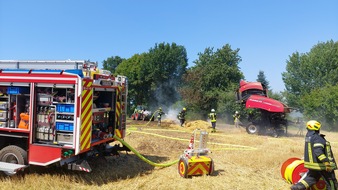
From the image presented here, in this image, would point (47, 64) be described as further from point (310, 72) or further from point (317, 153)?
point (310, 72)

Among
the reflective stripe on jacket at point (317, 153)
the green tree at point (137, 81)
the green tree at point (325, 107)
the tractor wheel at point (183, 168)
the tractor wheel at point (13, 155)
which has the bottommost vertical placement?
the tractor wheel at point (183, 168)

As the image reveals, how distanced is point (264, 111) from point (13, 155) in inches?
512

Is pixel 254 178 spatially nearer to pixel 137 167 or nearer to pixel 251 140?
pixel 137 167

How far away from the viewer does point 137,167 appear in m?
7.94

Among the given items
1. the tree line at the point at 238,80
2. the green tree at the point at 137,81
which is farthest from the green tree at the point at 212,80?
the green tree at the point at 137,81

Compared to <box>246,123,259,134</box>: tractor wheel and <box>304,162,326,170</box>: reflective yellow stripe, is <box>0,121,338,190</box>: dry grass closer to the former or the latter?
<box>304,162,326,170</box>: reflective yellow stripe

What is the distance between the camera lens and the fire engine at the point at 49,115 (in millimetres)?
6215

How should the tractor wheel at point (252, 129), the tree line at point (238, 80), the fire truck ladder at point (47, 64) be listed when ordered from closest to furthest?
the fire truck ladder at point (47, 64)
the tractor wheel at point (252, 129)
the tree line at point (238, 80)

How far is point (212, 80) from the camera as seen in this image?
35.8 meters

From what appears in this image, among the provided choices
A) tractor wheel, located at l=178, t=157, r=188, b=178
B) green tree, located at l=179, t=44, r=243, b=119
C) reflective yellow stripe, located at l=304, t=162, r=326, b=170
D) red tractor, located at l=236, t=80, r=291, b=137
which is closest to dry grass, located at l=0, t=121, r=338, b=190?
tractor wheel, located at l=178, t=157, r=188, b=178

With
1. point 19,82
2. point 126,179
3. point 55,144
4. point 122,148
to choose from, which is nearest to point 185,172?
point 126,179

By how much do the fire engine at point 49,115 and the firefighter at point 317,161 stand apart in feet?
14.5

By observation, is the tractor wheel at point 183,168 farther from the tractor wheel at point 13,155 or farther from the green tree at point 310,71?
the green tree at point 310,71

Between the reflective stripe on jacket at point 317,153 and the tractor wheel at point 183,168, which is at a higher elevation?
the reflective stripe on jacket at point 317,153
